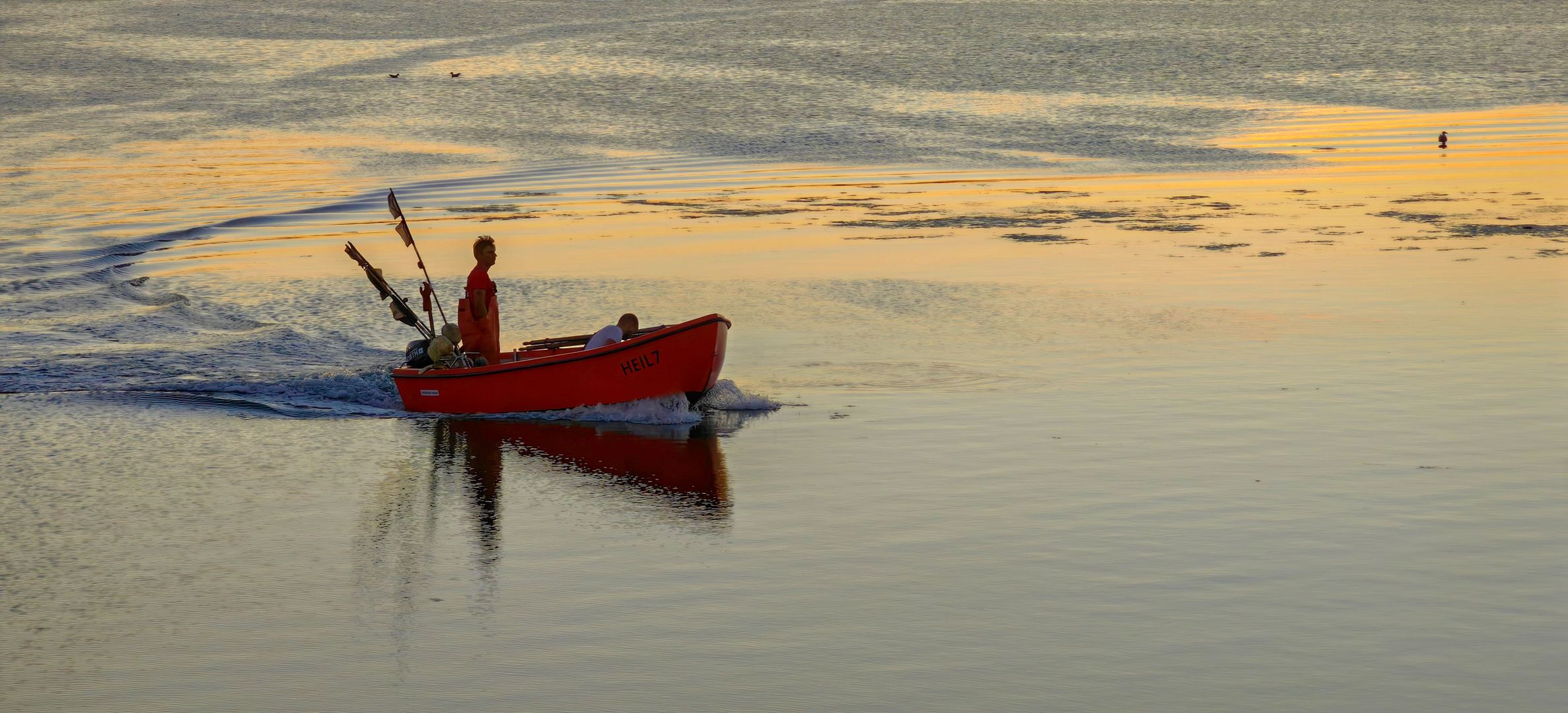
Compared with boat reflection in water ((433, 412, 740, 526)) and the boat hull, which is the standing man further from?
boat reflection in water ((433, 412, 740, 526))

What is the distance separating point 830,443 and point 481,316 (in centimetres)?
405

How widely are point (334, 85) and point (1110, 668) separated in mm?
54188

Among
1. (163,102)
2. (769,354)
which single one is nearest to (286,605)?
(769,354)

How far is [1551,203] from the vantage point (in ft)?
86.6

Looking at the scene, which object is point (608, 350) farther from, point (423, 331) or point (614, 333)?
point (423, 331)

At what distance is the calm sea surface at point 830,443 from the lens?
322 inches

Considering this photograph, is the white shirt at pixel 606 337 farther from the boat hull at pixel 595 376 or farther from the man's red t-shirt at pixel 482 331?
the man's red t-shirt at pixel 482 331

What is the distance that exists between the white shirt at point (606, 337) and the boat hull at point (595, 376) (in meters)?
0.17

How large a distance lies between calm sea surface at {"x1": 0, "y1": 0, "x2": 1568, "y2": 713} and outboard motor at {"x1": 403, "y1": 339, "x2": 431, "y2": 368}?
547 millimetres

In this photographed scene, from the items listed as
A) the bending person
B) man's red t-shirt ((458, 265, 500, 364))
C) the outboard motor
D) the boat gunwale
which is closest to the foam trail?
the boat gunwale

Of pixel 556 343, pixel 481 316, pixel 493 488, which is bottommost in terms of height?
pixel 493 488

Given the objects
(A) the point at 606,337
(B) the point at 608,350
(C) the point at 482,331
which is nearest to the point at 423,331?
(C) the point at 482,331

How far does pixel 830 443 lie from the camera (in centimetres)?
1312

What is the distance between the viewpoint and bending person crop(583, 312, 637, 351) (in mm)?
14547
